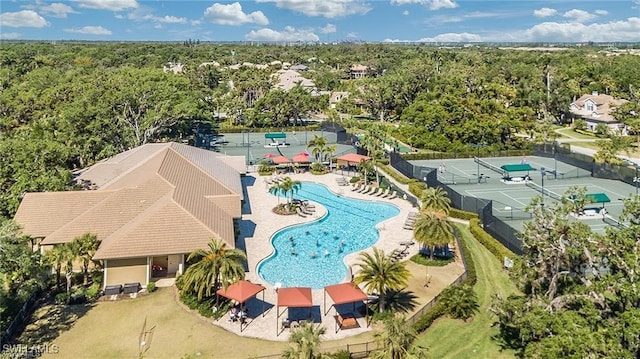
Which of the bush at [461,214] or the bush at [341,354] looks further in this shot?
the bush at [461,214]

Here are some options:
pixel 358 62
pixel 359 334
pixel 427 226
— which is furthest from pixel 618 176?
pixel 358 62

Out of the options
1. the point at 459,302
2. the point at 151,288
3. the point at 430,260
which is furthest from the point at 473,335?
the point at 151,288

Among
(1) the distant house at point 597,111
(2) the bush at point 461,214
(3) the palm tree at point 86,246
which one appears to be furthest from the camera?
(1) the distant house at point 597,111

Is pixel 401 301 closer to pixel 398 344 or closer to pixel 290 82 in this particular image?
pixel 398 344

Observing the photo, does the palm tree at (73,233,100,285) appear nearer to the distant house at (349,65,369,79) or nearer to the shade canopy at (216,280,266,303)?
the shade canopy at (216,280,266,303)

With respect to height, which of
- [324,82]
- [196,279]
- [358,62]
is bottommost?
[196,279]

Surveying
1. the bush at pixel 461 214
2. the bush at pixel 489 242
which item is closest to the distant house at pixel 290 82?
the bush at pixel 461 214

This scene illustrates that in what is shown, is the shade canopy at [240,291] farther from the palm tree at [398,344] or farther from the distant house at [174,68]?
the distant house at [174,68]

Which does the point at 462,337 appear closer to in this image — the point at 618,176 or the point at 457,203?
the point at 457,203
